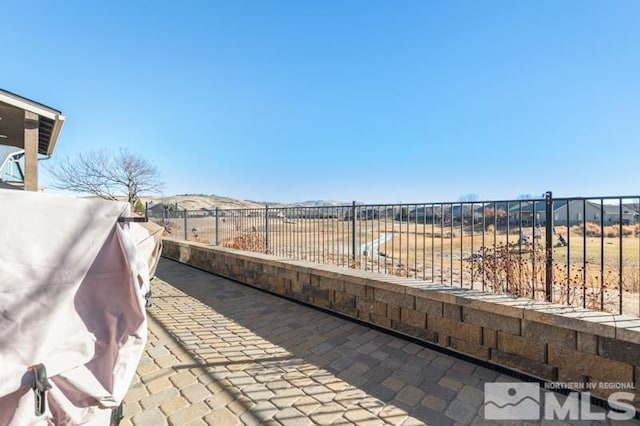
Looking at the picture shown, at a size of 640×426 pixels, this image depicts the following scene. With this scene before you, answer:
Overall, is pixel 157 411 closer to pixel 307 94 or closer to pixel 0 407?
pixel 0 407

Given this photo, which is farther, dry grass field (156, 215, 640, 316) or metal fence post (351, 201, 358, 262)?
metal fence post (351, 201, 358, 262)

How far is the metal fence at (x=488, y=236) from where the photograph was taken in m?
2.64

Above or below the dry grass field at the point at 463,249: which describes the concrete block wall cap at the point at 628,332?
below

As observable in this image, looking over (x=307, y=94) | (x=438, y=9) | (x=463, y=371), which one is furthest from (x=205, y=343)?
(x=307, y=94)

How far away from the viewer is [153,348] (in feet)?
9.59

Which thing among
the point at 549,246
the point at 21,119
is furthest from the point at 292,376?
the point at 21,119

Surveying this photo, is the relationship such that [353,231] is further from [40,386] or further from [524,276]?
[40,386]

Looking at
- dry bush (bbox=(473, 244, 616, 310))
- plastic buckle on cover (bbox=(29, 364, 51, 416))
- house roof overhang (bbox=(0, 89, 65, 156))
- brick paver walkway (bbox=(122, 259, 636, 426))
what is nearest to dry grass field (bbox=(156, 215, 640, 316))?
dry bush (bbox=(473, 244, 616, 310))

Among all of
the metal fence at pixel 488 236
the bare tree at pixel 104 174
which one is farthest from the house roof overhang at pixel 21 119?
the bare tree at pixel 104 174

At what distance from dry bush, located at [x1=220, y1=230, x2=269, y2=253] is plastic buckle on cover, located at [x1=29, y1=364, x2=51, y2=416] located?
14.4ft

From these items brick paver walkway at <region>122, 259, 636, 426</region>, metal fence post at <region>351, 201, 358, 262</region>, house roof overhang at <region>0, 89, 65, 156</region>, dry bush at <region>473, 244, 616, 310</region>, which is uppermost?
house roof overhang at <region>0, 89, 65, 156</region>

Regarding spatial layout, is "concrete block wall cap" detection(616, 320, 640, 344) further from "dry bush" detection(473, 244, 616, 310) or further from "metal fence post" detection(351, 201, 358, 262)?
"metal fence post" detection(351, 201, 358, 262)

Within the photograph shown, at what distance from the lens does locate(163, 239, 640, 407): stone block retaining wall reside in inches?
80.4

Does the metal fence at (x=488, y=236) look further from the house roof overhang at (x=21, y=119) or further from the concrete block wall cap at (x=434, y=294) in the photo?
the house roof overhang at (x=21, y=119)
